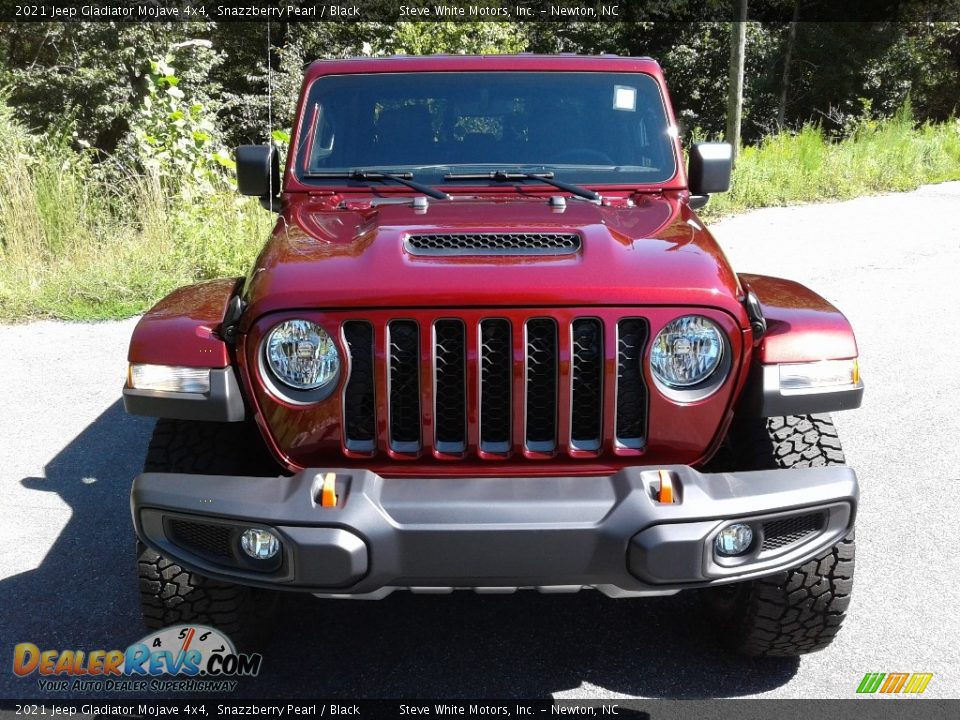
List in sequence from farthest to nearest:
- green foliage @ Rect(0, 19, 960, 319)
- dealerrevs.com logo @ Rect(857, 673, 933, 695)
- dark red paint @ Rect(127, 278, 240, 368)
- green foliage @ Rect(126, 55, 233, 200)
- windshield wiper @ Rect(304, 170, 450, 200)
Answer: green foliage @ Rect(126, 55, 233, 200)
green foliage @ Rect(0, 19, 960, 319)
windshield wiper @ Rect(304, 170, 450, 200)
dealerrevs.com logo @ Rect(857, 673, 933, 695)
dark red paint @ Rect(127, 278, 240, 368)

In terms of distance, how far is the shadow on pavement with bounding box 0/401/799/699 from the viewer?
2801mm

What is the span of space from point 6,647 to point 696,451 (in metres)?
2.25

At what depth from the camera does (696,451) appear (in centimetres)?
251

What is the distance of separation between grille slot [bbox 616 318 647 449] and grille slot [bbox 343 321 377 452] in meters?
0.65

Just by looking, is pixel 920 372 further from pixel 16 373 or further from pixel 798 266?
pixel 16 373

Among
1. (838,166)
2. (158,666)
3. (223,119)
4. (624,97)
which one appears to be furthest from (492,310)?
(223,119)

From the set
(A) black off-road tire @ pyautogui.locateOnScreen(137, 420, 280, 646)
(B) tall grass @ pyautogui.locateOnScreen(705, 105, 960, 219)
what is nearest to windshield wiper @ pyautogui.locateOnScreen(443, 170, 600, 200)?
(A) black off-road tire @ pyautogui.locateOnScreen(137, 420, 280, 646)

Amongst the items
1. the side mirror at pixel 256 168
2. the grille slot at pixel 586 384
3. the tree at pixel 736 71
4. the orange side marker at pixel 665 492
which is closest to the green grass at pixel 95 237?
the side mirror at pixel 256 168

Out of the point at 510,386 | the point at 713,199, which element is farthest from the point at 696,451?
the point at 713,199

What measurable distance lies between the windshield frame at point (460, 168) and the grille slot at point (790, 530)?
1.49 meters

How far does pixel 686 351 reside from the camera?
2.42m

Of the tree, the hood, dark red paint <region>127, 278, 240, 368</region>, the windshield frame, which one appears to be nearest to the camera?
the hood

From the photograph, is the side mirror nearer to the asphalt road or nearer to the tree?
the asphalt road

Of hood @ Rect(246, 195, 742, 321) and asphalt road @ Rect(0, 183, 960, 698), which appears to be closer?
hood @ Rect(246, 195, 742, 321)
